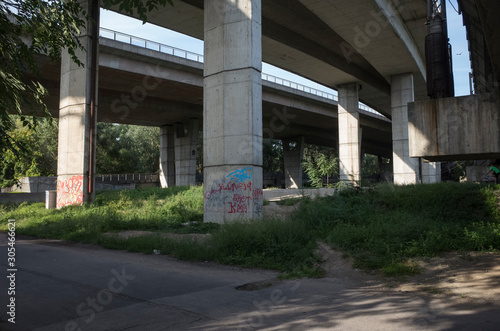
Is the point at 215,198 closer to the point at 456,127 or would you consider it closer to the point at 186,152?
the point at 456,127

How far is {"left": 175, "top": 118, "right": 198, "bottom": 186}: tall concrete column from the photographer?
4253 centimetres

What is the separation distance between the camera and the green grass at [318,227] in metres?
8.95

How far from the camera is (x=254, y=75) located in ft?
46.6

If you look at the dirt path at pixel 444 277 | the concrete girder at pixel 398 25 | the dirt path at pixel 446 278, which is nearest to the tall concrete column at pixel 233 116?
the dirt path at pixel 444 277

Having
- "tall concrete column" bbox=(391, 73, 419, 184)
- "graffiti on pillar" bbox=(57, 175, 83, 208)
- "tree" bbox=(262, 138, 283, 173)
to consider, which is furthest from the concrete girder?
"tree" bbox=(262, 138, 283, 173)

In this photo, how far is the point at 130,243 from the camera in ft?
36.3

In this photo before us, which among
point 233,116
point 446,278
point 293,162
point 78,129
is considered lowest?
point 446,278

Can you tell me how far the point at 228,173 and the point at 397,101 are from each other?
21832 mm

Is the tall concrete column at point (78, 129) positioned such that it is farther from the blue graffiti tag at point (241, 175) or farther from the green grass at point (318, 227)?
the blue graffiti tag at point (241, 175)

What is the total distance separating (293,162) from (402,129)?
30619mm

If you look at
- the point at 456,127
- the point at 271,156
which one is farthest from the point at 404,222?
the point at 271,156

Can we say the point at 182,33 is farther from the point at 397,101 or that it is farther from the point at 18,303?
the point at 18,303

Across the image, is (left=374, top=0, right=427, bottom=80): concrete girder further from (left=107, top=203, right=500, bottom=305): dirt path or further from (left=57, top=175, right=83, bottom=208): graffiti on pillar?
(left=57, top=175, right=83, bottom=208): graffiti on pillar

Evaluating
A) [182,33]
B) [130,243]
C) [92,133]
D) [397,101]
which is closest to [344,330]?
[130,243]
